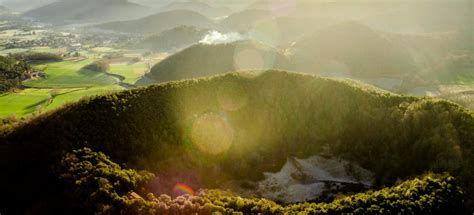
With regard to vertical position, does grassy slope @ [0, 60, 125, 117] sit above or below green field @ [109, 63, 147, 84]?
below

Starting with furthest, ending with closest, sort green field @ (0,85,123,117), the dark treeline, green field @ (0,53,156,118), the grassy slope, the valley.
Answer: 1. the dark treeline
2. green field @ (0,53,156,118)
3. the grassy slope
4. green field @ (0,85,123,117)
5. the valley

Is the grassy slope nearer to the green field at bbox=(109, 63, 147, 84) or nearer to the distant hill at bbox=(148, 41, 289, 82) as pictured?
the green field at bbox=(109, 63, 147, 84)

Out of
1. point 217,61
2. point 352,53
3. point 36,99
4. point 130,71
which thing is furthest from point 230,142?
point 352,53

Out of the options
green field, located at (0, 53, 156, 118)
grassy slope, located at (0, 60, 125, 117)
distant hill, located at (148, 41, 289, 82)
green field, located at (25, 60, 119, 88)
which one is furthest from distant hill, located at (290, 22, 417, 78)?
green field, located at (25, 60, 119, 88)

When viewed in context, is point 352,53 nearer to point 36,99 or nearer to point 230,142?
point 36,99

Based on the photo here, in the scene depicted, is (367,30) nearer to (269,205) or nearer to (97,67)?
(97,67)

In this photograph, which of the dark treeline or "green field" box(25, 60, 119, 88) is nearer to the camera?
the dark treeline

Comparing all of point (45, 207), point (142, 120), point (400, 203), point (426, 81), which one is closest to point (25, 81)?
point (142, 120)
